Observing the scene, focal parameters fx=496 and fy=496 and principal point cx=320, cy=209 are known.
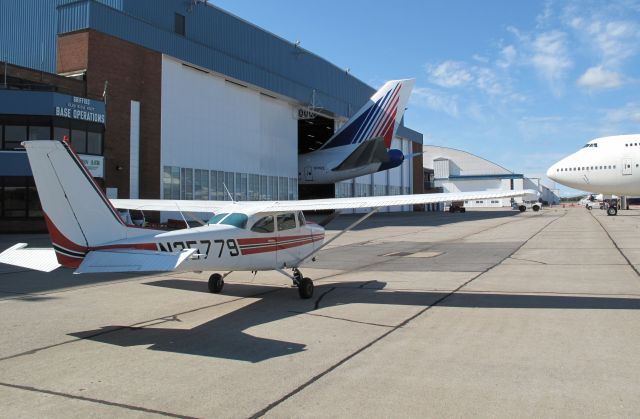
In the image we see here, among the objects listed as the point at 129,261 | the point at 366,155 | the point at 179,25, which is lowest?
the point at 129,261

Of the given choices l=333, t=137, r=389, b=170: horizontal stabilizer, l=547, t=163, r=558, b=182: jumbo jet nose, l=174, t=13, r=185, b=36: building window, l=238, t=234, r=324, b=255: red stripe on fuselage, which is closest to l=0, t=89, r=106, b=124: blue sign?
l=174, t=13, r=185, b=36: building window

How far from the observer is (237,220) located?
9.59 metres

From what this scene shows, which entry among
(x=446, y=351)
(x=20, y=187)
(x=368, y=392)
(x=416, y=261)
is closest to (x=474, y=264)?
(x=416, y=261)

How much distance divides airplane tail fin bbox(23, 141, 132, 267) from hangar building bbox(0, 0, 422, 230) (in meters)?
23.5

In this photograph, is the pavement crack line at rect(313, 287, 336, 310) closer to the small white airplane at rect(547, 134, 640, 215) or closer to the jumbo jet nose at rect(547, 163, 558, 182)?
the small white airplane at rect(547, 134, 640, 215)

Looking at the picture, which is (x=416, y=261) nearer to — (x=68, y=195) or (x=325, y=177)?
(x=68, y=195)

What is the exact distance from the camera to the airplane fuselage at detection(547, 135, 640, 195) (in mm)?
37188

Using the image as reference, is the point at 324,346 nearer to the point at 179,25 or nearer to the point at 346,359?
the point at 346,359

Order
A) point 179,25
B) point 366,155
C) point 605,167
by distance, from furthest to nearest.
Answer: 1. point 366,155
2. point 605,167
3. point 179,25

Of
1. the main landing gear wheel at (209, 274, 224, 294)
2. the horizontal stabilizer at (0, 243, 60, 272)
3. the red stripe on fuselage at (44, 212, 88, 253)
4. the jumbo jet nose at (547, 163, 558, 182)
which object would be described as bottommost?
the main landing gear wheel at (209, 274, 224, 294)

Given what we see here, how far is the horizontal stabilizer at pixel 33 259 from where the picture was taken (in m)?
7.10

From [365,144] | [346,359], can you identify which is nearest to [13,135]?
[346,359]

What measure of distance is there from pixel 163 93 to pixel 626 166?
34.4 metres

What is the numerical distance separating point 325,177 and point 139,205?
129 ft
